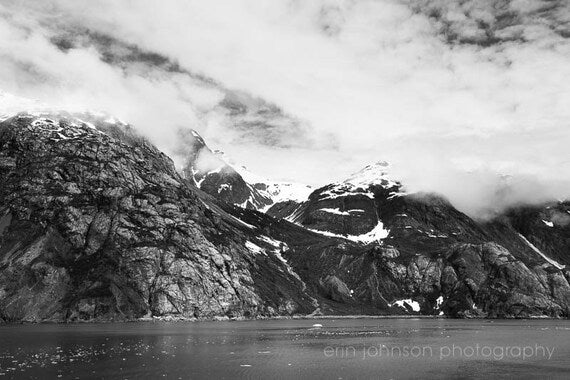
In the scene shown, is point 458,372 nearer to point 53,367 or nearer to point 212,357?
point 212,357

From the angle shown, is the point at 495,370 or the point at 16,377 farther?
the point at 495,370

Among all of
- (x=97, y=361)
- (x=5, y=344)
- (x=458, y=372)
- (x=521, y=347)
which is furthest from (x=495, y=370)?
(x=5, y=344)

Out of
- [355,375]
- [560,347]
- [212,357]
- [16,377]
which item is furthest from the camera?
[560,347]

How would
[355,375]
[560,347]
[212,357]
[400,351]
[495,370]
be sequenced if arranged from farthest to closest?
[560,347] → [400,351] → [212,357] → [495,370] → [355,375]

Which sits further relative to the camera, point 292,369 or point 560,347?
point 560,347

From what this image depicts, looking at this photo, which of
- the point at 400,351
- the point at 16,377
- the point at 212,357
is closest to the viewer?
the point at 16,377

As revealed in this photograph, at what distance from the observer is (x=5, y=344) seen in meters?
130

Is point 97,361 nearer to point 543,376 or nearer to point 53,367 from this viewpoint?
point 53,367

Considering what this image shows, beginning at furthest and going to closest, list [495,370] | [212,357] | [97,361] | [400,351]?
[400,351]
[212,357]
[97,361]
[495,370]

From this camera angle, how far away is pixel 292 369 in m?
90.7

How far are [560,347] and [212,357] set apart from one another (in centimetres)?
8421

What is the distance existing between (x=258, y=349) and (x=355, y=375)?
45.5 m

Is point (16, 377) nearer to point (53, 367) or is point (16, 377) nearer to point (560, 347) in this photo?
point (53, 367)

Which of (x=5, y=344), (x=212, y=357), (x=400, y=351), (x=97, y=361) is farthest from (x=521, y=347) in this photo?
(x=5, y=344)
